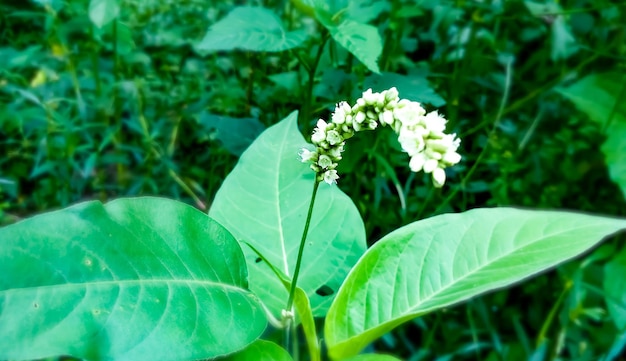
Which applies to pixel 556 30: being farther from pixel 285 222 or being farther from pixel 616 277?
pixel 285 222

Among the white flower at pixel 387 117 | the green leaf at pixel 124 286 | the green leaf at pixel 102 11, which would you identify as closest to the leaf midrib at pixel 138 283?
the green leaf at pixel 124 286

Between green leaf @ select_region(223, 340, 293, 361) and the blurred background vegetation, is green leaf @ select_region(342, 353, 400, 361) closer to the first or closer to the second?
green leaf @ select_region(223, 340, 293, 361)

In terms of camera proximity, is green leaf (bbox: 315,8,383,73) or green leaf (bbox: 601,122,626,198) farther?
green leaf (bbox: 601,122,626,198)

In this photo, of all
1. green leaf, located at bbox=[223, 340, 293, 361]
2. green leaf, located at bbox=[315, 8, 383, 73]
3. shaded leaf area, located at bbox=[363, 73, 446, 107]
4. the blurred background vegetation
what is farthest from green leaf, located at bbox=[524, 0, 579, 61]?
green leaf, located at bbox=[223, 340, 293, 361]

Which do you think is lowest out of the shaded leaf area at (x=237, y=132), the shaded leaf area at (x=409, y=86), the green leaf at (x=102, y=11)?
the shaded leaf area at (x=237, y=132)

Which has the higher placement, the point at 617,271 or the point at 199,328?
the point at 199,328

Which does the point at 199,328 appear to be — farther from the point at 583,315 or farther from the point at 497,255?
the point at 583,315

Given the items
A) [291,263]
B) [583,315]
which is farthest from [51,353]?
[583,315]

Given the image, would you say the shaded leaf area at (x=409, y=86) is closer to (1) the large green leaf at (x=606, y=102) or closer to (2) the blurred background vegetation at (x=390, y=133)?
(2) the blurred background vegetation at (x=390, y=133)
